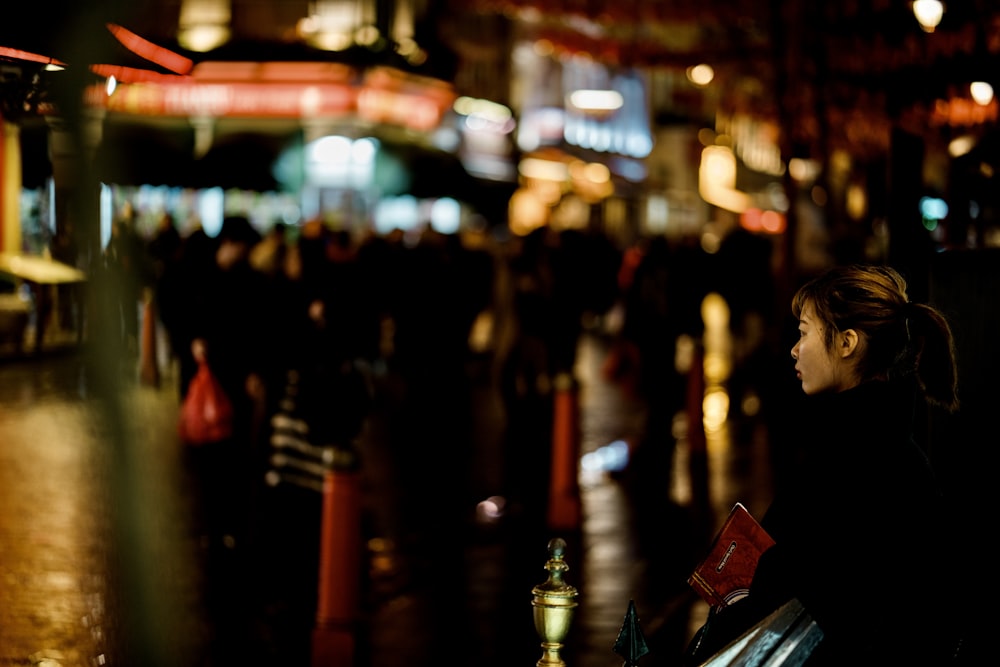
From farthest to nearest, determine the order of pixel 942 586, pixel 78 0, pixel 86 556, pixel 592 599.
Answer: pixel 86 556 < pixel 592 599 < pixel 78 0 < pixel 942 586

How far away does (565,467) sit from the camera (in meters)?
10.6

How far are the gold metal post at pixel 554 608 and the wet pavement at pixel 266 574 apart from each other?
200 cm

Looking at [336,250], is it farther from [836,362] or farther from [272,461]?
[836,362]

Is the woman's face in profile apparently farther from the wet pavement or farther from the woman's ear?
the wet pavement

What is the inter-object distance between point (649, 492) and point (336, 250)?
654cm

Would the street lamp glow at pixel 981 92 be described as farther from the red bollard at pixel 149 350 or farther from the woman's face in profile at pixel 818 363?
the woman's face in profile at pixel 818 363

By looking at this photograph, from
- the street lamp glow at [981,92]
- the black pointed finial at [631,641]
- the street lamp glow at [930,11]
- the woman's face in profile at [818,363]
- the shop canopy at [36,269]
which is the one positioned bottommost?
the black pointed finial at [631,641]

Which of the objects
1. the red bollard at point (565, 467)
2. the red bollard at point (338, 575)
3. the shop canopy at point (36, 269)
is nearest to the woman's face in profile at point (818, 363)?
the shop canopy at point (36, 269)

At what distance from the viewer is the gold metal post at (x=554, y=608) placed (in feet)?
14.8

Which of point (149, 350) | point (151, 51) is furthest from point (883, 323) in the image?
point (149, 350)

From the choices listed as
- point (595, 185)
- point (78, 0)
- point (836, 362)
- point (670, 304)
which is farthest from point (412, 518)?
point (595, 185)

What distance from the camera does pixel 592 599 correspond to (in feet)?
27.5

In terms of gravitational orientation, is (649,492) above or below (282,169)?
below

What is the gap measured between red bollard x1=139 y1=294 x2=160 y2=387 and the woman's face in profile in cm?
578
